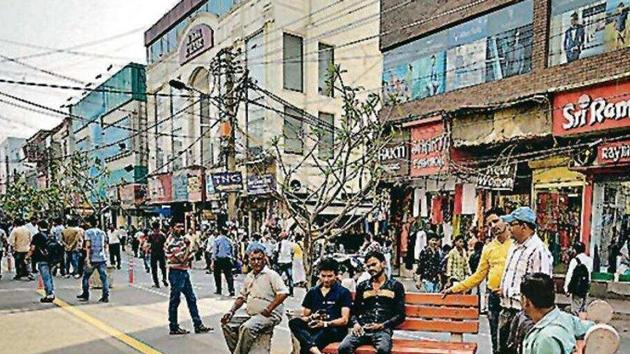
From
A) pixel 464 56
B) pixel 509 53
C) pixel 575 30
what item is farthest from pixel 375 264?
pixel 464 56

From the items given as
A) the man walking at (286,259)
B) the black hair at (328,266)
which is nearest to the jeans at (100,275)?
the man walking at (286,259)

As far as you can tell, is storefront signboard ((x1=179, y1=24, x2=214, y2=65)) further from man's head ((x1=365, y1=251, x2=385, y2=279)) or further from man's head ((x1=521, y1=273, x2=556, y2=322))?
man's head ((x1=521, y1=273, x2=556, y2=322))

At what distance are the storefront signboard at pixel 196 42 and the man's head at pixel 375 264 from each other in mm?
24930

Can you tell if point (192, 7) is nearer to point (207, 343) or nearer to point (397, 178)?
point (397, 178)

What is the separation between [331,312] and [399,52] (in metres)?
13.3

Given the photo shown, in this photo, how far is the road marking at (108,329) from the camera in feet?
24.7

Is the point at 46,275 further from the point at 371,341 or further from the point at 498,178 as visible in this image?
the point at 498,178

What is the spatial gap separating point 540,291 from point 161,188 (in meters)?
34.3

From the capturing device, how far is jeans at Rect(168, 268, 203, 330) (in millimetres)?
8258

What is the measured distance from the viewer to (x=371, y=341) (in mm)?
5648

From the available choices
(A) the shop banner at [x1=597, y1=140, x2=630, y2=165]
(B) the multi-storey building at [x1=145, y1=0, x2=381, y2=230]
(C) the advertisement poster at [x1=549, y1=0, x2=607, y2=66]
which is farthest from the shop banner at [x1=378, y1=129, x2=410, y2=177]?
(A) the shop banner at [x1=597, y1=140, x2=630, y2=165]

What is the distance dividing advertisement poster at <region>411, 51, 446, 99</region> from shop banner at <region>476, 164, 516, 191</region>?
335cm

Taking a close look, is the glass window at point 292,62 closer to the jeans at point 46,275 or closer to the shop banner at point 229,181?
the shop banner at point 229,181

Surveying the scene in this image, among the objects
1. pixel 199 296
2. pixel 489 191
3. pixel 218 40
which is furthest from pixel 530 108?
pixel 218 40
